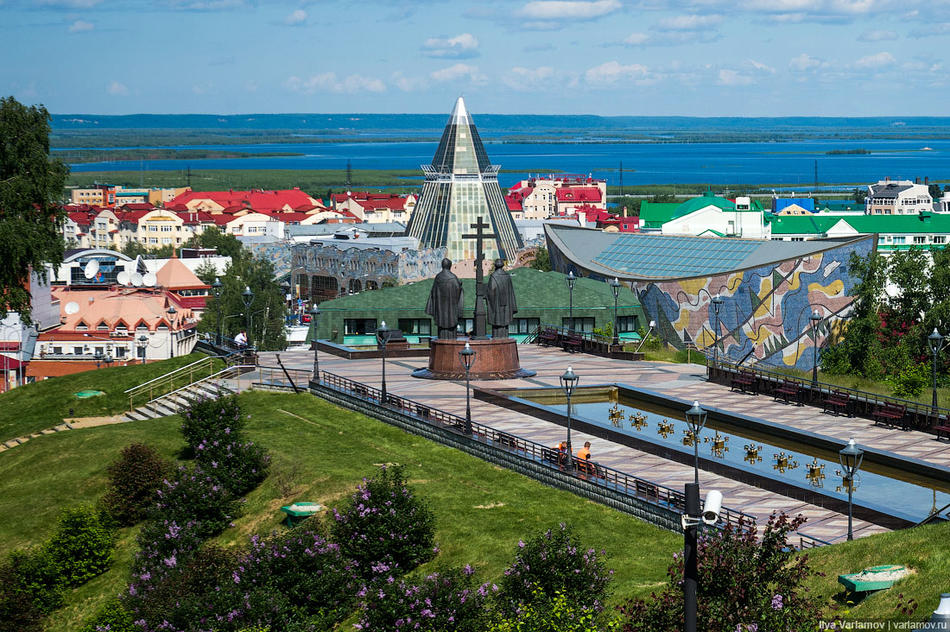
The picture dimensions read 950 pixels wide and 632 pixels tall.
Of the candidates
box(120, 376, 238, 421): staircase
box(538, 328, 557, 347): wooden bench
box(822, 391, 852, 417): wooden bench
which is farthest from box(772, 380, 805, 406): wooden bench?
box(120, 376, 238, 421): staircase

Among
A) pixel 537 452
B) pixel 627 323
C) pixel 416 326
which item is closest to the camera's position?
pixel 537 452

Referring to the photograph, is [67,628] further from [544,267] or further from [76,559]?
[544,267]

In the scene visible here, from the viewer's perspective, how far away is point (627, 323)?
7056cm

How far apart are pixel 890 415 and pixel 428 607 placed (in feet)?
66.3

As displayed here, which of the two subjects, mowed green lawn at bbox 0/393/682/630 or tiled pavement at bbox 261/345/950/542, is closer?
mowed green lawn at bbox 0/393/682/630

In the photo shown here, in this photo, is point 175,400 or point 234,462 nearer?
point 234,462

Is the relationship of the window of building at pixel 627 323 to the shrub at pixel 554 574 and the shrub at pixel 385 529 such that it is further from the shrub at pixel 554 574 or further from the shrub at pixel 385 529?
the shrub at pixel 554 574

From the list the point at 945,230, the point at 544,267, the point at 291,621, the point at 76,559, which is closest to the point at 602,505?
the point at 291,621

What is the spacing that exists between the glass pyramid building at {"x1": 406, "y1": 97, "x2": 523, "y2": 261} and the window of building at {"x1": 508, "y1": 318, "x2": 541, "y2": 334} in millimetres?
49425

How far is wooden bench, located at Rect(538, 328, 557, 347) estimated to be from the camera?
2340 inches

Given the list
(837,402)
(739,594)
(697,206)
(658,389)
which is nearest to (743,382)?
(658,389)

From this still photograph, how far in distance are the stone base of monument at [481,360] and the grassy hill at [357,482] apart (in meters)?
5.13

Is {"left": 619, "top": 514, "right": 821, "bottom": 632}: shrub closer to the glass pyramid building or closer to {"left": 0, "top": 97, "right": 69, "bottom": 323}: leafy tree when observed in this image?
{"left": 0, "top": 97, "right": 69, "bottom": 323}: leafy tree

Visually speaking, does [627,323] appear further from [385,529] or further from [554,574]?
[554,574]
